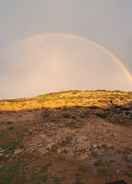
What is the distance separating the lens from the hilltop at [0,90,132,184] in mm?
28547

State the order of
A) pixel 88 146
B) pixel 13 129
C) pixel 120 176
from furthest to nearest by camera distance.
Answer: pixel 13 129 < pixel 88 146 < pixel 120 176

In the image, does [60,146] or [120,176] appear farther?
[60,146]

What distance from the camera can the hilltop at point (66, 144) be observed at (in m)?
28.5

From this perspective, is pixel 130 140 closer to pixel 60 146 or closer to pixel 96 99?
pixel 60 146

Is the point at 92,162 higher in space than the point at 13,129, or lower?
lower

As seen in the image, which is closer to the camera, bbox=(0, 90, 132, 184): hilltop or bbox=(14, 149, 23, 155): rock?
bbox=(0, 90, 132, 184): hilltop

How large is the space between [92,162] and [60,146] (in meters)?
4.18

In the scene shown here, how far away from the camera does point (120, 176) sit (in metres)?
27.8

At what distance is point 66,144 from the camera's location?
33469 mm

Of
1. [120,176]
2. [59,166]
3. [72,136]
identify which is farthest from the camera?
[72,136]

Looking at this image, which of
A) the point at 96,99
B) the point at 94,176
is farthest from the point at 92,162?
the point at 96,99

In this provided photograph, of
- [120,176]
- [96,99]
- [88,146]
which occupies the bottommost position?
[120,176]

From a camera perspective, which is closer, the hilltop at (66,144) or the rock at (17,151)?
the hilltop at (66,144)

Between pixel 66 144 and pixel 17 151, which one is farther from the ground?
pixel 66 144
